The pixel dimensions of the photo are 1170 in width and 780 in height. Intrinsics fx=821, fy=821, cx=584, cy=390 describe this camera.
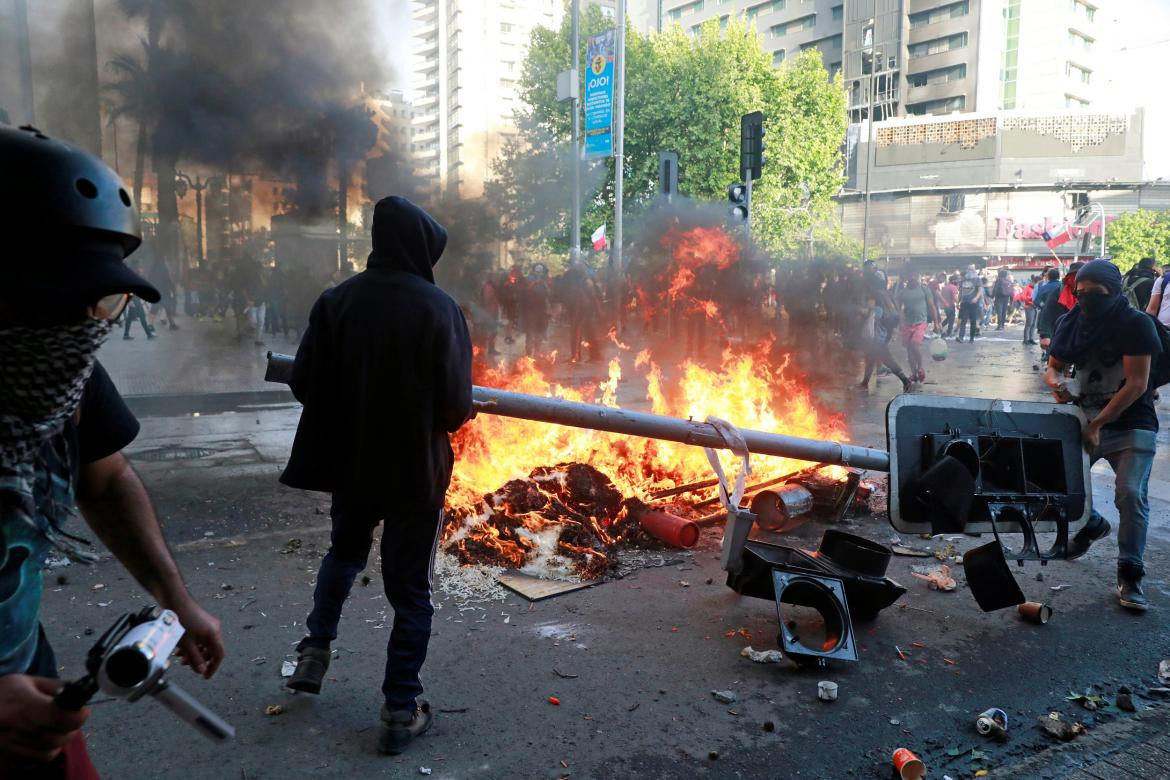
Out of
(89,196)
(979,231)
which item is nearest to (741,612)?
(89,196)

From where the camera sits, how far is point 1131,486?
4.33 meters

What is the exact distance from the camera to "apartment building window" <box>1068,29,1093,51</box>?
197ft

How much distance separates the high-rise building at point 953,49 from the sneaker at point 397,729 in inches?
2367

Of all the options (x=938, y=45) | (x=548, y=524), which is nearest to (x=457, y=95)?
(x=548, y=524)

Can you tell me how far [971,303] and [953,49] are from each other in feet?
161

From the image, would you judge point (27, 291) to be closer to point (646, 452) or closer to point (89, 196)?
point (89, 196)

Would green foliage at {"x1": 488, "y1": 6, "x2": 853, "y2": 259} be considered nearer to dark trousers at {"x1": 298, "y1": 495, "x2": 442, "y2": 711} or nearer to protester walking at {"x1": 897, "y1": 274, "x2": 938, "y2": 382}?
protester walking at {"x1": 897, "y1": 274, "x2": 938, "y2": 382}

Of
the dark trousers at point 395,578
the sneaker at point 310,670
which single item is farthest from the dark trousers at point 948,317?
the sneaker at point 310,670

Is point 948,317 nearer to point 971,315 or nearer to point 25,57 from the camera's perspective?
point 971,315

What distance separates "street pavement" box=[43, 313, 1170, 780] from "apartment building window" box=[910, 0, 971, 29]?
66.2 meters

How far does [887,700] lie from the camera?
10.7 ft

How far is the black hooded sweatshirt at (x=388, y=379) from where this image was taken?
9.58 feet

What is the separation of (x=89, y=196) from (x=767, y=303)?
11190 millimetres

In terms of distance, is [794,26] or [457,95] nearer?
[457,95]
